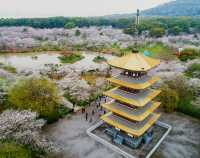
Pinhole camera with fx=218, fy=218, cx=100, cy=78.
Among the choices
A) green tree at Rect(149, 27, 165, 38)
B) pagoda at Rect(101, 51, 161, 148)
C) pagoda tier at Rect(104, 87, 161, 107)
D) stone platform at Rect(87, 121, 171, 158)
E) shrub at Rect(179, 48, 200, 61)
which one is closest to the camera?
pagoda at Rect(101, 51, 161, 148)

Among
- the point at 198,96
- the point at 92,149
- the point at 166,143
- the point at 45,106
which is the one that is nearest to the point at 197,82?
the point at 198,96

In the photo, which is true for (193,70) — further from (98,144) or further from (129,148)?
(98,144)

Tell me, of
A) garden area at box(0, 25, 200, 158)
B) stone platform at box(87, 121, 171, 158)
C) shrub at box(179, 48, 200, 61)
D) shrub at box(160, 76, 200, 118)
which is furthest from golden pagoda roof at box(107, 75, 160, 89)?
shrub at box(179, 48, 200, 61)

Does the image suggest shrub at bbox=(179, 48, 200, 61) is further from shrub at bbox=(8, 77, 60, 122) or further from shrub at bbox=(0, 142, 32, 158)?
shrub at bbox=(0, 142, 32, 158)

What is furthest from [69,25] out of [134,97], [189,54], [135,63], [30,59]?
[134,97]

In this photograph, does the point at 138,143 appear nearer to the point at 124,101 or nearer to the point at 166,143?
the point at 166,143

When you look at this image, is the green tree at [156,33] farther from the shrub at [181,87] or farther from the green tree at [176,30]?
the shrub at [181,87]
